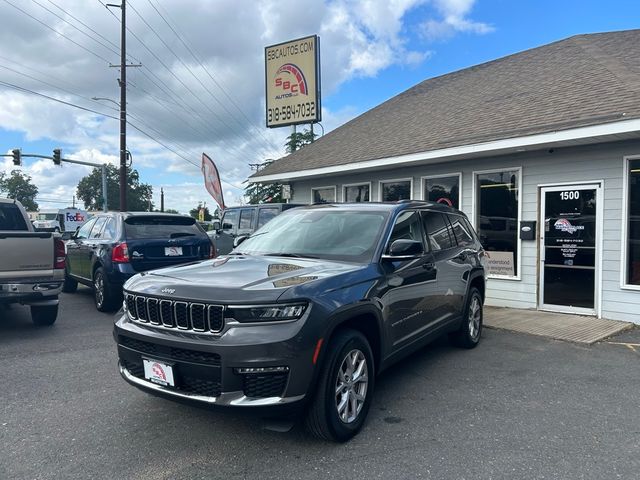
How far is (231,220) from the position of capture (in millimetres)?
12766

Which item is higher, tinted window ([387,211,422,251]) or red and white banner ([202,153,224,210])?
red and white banner ([202,153,224,210])

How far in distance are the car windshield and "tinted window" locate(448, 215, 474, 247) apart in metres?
1.70

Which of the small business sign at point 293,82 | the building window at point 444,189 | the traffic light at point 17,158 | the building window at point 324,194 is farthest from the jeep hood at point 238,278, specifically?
the traffic light at point 17,158

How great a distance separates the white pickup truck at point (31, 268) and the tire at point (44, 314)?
122 millimetres

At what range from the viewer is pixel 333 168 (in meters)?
11.5

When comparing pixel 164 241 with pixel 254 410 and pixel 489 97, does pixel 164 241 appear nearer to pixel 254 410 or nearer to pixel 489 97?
pixel 254 410

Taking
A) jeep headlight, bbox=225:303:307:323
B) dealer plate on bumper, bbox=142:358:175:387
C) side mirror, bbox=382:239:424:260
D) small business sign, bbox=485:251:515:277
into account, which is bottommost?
dealer plate on bumper, bbox=142:358:175:387

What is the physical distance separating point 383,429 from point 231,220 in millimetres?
9622

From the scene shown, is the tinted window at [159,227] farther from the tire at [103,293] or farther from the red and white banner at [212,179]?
the red and white banner at [212,179]

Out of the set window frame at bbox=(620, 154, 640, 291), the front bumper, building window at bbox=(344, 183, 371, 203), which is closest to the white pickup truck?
the front bumper

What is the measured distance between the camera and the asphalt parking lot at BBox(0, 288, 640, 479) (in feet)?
10.4

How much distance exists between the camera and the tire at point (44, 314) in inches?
281

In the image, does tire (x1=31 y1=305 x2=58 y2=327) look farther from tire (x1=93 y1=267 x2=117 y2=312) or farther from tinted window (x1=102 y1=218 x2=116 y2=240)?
tinted window (x1=102 y1=218 x2=116 y2=240)

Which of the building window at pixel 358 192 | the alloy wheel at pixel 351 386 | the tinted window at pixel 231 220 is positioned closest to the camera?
the alloy wheel at pixel 351 386
